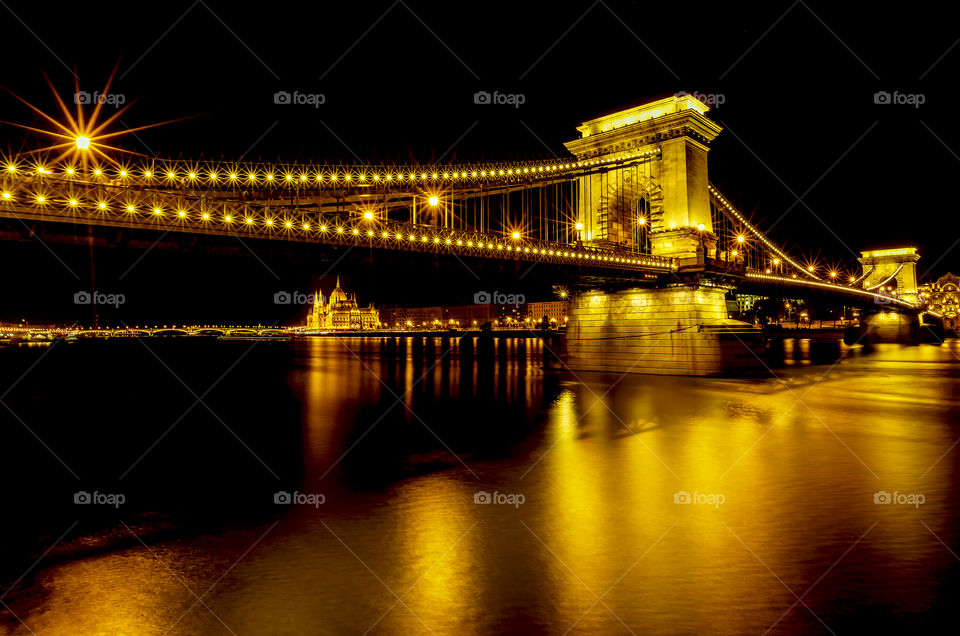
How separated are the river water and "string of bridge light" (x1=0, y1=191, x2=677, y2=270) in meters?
6.76

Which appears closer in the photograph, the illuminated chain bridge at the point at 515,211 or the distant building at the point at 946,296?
the illuminated chain bridge at the point at 515,211

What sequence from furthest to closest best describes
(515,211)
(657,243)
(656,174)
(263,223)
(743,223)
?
1. (743,223)
2. (515,211)
3. (656,174)
4. (657,243)
5. (263,223)

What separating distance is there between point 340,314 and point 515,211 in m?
Result: 139

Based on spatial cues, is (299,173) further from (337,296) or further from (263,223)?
(337,296)

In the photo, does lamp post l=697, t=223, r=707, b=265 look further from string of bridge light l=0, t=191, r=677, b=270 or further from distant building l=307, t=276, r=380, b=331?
distant building l=307, t=276, r=380, b=331

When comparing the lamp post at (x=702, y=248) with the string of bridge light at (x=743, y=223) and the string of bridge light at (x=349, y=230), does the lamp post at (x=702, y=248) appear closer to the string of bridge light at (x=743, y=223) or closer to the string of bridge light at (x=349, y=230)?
the string of bridge light at (x=349, y=230)

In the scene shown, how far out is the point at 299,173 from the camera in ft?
74.3

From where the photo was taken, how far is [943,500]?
8.91 metres

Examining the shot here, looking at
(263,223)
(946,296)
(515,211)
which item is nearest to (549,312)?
(946,296)

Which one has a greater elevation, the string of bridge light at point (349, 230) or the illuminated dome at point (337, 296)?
the illuminated dome at point (337, 296)

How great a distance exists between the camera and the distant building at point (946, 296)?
316ft

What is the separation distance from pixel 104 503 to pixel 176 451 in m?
4.48

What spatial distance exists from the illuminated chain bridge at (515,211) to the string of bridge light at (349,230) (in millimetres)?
52

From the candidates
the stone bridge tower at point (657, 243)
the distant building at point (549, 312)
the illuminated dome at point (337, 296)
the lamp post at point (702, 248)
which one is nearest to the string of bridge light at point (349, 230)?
the lamp post at point (702, 248)
